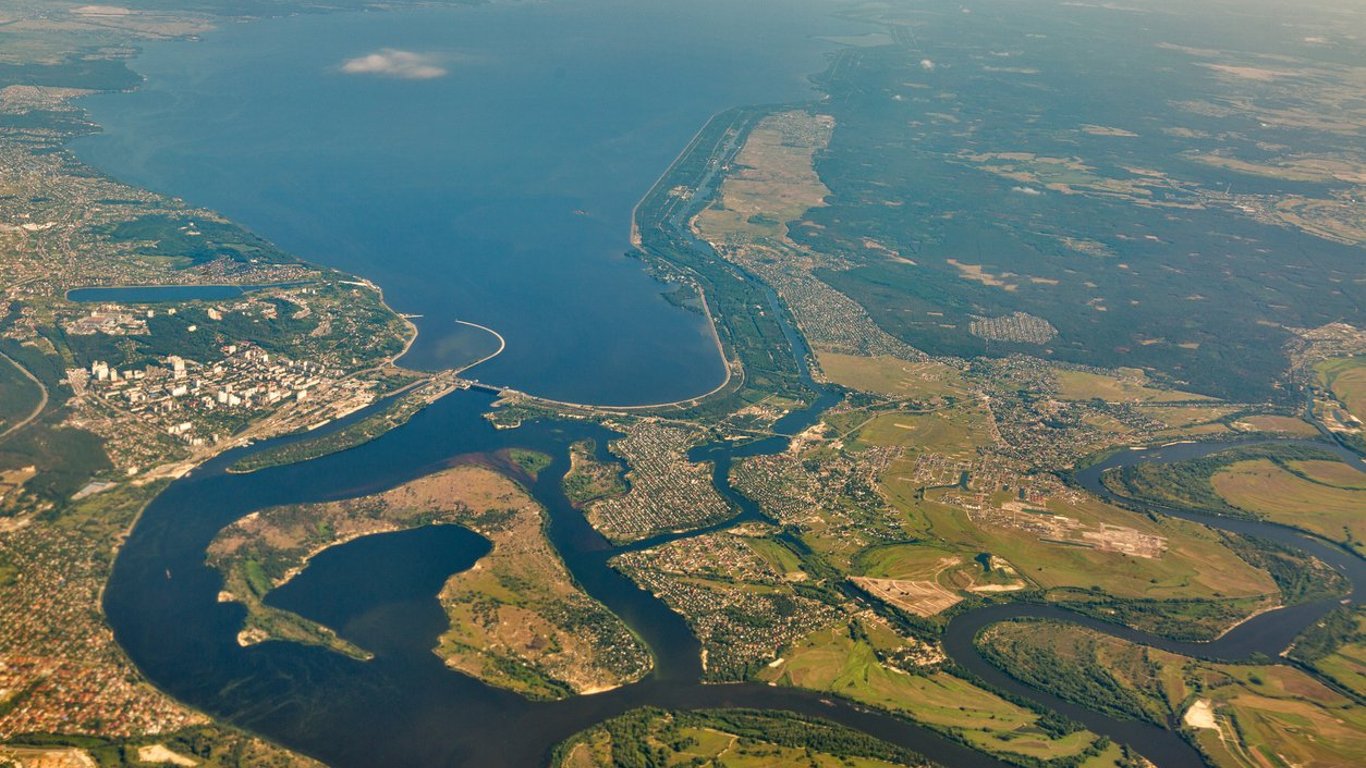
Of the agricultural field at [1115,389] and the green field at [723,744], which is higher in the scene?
the agricultural field at [1115,389]

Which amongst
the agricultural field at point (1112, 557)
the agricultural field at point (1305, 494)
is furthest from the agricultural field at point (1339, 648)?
the agricultural field at point (1305, 494)

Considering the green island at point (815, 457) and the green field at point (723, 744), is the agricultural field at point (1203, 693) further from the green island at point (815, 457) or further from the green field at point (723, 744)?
the green field at point (723, 744)

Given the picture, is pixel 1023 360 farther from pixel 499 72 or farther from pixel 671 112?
pixel 499 72

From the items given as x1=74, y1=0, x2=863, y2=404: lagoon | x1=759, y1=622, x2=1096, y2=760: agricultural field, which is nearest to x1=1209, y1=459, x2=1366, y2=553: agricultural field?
x1=759, y1=622, x2=1096, y2=760: agricultural field

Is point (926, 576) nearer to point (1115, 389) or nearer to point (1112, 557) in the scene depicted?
point (1112, 557)

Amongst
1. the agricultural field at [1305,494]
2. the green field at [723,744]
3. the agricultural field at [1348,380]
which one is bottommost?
the green field at [723,744]

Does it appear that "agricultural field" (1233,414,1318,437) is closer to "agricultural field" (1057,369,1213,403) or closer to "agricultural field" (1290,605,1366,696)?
"agricultural field" (1057,369,1213,403)
